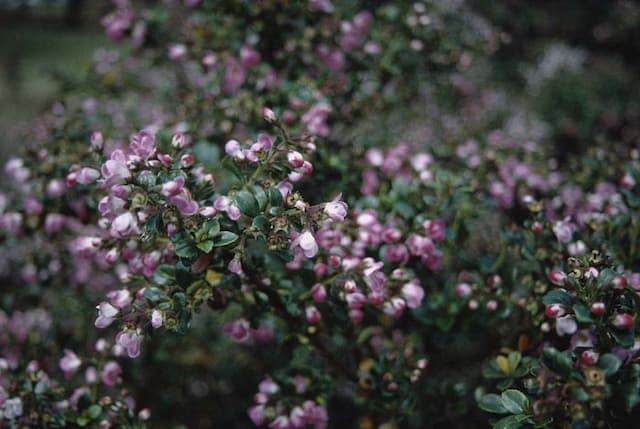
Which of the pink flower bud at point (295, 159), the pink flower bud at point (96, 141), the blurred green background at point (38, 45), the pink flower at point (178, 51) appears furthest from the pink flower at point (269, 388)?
the blurred green background at point (38, 45)

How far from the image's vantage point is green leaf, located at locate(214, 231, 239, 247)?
1088 millimetres

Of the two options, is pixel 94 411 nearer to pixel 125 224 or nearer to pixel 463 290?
pixel 125 224

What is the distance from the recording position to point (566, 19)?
516cm

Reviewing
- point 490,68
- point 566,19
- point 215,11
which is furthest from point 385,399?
point 566,19

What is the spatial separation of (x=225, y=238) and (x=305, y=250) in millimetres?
157

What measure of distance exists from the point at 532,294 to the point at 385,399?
46 cm

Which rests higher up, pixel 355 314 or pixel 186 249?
pixel 186 249

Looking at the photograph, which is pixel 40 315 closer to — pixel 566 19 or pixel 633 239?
pixel 633 239

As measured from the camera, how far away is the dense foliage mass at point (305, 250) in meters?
1.12

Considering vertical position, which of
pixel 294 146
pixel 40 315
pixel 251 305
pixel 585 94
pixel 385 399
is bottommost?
Result: pixel 40 315

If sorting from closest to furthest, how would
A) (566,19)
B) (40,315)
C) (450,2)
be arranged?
(40,315) → (450,2) → (566,19)

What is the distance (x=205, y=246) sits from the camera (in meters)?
1.08

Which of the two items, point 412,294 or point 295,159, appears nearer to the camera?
point 295,159

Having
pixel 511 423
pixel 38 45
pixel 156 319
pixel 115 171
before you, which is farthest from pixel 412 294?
pixel 38 45
